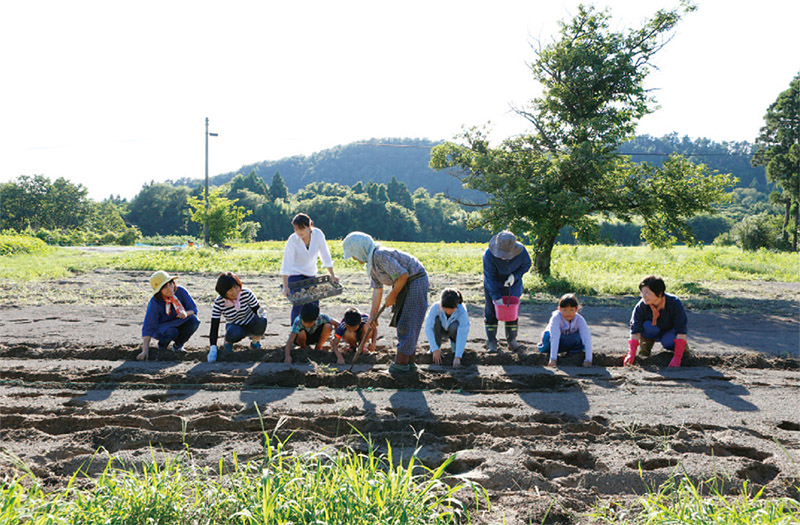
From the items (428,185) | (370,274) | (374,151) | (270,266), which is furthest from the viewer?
(374,151)

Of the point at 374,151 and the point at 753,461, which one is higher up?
the point at 374,151

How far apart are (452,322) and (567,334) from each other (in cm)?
142

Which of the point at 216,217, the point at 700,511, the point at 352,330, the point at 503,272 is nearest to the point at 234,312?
the point at 352,330

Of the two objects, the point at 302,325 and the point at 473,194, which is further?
the point at 473,194

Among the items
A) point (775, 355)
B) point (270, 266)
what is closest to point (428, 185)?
point (270, 266)

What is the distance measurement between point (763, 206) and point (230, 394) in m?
84.7

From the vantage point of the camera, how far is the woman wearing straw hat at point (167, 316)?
6414 mm

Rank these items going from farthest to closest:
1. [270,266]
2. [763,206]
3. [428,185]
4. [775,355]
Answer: [428,185]
[763,206]
[270,266]
[775,355]

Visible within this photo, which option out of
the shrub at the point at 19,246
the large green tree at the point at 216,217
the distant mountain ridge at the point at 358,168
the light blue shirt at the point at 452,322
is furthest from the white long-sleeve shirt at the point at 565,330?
the distant mountain ridge at the point at 358,168

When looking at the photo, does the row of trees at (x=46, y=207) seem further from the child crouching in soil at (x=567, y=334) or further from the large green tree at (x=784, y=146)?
the child crouching in soil at (x=567, y=334)

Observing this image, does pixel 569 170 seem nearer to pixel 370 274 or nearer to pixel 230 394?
pixel 370 274

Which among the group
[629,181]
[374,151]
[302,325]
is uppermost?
[374,151]

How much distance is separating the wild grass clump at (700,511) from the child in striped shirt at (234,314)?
15.5ft

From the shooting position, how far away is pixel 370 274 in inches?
219
